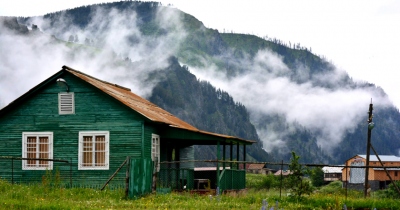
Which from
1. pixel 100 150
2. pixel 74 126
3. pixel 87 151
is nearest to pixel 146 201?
pixel 100 150

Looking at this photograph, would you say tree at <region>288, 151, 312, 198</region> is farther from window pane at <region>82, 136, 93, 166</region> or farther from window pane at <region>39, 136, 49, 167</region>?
window pane at <region>39, 136, 49, 167</region>

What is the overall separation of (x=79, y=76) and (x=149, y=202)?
980 centimetres

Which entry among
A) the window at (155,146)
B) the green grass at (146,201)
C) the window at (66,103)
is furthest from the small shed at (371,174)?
the green grass at (146,201)

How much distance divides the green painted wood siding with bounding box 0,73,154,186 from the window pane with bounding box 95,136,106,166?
0.34 meters

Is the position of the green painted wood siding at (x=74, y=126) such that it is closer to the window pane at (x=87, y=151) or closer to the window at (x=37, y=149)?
the window at (x=37, y=149)

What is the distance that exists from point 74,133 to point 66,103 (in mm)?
1414

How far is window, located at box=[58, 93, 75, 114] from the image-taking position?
26.8 m

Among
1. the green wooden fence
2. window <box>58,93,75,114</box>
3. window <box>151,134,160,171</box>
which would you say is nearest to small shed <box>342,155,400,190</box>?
the green wooden fence

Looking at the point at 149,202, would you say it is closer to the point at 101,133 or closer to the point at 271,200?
the point at 271,200

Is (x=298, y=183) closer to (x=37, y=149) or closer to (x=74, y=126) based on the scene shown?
(x=74, y=126)

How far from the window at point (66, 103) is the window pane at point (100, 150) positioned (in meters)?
1.77

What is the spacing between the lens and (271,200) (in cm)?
2094

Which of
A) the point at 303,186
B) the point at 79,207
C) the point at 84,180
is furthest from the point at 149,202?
the point at 84,180

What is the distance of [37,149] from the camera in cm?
2688
